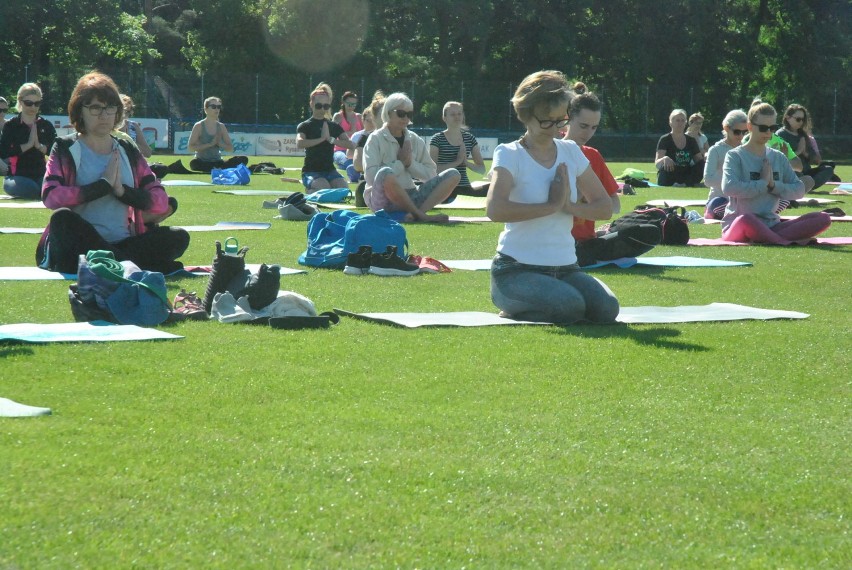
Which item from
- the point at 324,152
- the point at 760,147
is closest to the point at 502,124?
the point at 324,152

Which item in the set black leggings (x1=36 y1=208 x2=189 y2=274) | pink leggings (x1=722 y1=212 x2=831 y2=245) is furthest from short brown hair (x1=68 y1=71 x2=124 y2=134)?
pink leggings (x1=722 y1=212 x2=831 y2=245)

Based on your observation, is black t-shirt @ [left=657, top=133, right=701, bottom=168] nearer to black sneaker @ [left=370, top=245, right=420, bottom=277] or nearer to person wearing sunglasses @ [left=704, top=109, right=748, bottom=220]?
person wearing sunglasses @ [left=704, top=109, right=748, bottom=220]

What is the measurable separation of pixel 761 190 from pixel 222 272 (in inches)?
250

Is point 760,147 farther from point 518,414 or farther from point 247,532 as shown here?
point 247,532

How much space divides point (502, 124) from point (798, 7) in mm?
16156

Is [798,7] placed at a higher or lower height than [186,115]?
higher

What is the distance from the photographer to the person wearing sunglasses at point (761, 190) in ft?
38.6

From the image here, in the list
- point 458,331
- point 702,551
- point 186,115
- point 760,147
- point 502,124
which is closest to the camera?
point 702,551

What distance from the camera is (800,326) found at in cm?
707

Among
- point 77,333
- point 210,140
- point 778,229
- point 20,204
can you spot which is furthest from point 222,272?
point 210,140

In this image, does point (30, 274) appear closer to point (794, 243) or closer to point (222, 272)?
point (222, 272)

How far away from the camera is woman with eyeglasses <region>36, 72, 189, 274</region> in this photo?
27.9 feet

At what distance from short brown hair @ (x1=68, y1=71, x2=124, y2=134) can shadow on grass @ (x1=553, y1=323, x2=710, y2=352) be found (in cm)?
354

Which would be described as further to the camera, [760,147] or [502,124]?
[502,124]
